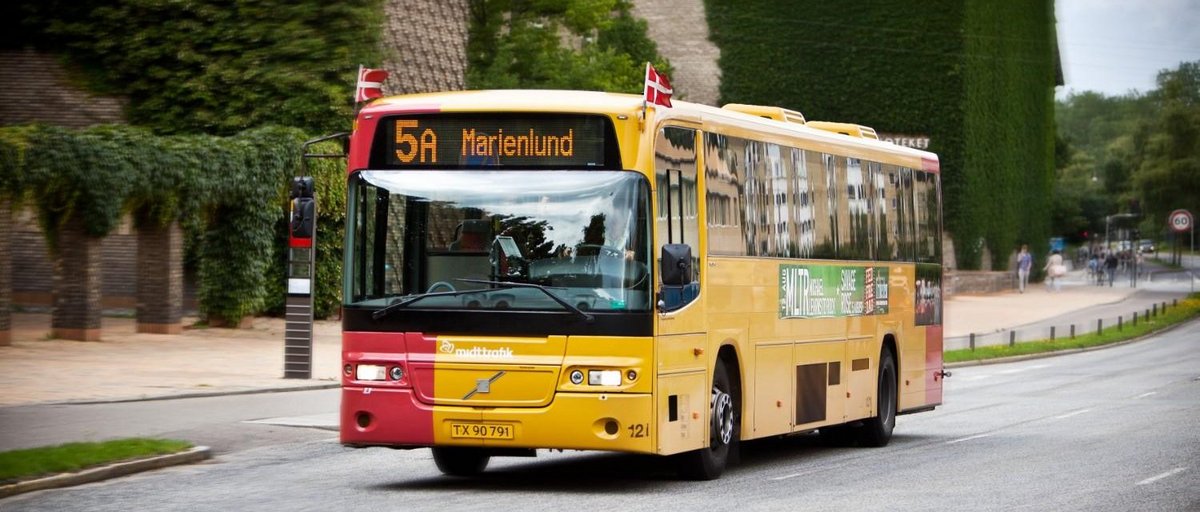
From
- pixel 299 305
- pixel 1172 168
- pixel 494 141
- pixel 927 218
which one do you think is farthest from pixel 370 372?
pixel 1172 168

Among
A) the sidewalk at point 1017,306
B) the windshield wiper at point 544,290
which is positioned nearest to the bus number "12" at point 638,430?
the windshield wiper at point 544,290

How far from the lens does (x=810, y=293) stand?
17.5m

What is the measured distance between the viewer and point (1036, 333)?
1957 inches

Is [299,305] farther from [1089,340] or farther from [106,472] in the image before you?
[1089,340]

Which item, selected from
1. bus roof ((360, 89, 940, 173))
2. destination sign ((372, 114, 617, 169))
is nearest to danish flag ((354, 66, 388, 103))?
bus roof ((360, 89, 940, 173))

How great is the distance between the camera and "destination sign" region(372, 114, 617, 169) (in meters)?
13.9

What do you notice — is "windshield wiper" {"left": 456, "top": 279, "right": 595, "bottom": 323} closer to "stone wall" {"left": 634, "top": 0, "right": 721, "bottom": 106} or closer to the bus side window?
the bus side window

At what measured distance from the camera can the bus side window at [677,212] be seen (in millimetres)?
13523

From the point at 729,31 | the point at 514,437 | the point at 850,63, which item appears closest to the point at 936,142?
the point at 850,63

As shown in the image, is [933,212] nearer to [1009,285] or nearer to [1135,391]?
[1135,391]

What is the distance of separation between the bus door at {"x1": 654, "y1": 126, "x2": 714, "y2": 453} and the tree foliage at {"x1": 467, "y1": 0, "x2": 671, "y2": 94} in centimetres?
4281

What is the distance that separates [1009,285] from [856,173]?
2146 inches

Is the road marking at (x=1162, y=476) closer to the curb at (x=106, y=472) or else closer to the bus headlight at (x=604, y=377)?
the bus headlight at (x=604, y=377)

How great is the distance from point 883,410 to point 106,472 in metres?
8.49
